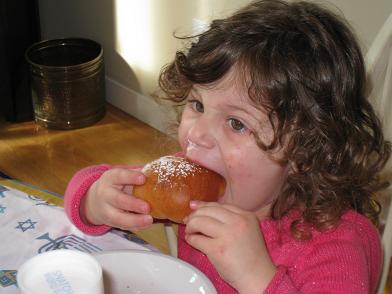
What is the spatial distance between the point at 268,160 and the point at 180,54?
0.28 metres

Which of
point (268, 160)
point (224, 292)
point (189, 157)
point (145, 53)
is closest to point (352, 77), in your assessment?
point (268, 160)

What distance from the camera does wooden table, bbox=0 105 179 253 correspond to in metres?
2.39

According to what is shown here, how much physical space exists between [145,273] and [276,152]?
0.29 meters

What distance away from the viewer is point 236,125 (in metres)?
0.88

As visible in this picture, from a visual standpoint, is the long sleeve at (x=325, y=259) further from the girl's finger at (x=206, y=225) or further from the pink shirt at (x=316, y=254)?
the girl's finger at (x=206, y=225)

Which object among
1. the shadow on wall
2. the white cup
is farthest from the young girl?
the shadow on wall

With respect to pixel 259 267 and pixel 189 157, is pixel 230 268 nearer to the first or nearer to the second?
pixel 259 267

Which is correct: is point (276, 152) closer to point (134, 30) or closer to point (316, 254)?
point (316, 254)

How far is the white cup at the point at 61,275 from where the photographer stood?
52cm

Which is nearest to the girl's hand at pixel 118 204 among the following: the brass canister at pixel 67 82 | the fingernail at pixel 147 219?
the fingernail at pixel 147 219

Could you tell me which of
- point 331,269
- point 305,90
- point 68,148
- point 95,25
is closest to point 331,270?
point 331,269

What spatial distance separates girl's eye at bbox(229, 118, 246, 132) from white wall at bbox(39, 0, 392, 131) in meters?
1.24

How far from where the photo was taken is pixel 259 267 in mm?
802

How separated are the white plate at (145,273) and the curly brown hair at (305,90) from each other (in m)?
0.24
